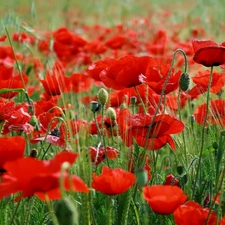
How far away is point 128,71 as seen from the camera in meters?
1.19

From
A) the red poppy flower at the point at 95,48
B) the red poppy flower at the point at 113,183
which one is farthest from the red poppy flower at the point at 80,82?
the red poppy flower at the point at 113,183

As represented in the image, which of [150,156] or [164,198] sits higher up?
[164,198]

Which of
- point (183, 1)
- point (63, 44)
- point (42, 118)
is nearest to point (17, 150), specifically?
point (42, 118)

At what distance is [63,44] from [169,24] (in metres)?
2.04

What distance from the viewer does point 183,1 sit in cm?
1052

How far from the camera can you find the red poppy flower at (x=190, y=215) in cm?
86

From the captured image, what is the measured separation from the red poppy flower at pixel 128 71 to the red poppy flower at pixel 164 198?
38 centimetres

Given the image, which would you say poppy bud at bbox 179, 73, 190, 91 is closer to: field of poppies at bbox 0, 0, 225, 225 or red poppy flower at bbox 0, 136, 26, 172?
field of poppies at bbox 0, 0, 225, 225

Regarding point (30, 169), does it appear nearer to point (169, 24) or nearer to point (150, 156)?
point (150, 156)

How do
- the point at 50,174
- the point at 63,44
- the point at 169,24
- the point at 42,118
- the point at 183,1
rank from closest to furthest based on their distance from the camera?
the point at 50,174 < the point at 42,118 < the point at 63,44 < the point at 169,24 < the point at 183,1

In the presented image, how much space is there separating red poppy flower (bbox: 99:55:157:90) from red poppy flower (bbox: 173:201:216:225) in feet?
1.19

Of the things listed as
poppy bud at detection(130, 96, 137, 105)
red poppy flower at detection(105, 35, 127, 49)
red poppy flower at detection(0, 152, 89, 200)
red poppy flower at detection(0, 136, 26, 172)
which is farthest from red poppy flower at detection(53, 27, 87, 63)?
red poppy flower at detection(0, 152, 89, 200)

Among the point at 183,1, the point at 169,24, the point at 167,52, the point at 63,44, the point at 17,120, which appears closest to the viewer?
the point at 17,120

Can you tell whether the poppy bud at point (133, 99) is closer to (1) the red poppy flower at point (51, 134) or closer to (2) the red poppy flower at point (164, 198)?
(1) the red poppy flower at point (51, 134)
